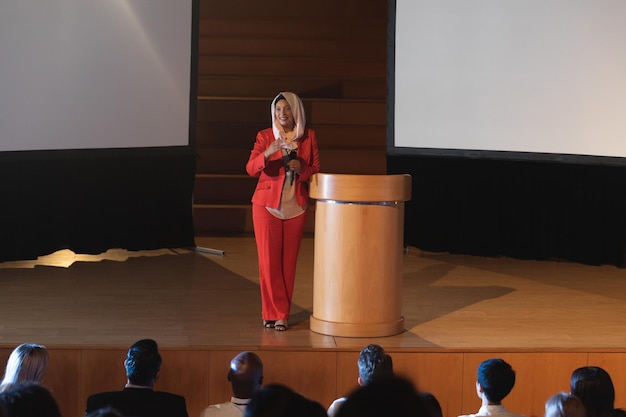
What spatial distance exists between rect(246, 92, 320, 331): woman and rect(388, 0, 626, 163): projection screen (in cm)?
211

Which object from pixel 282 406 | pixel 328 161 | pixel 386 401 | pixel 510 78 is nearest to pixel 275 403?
pixel 282 406

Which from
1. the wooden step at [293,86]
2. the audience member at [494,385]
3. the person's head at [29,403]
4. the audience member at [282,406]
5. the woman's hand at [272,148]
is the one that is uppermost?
the wooden step at [293,86]

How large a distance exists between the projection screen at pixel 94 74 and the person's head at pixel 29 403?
4.47m

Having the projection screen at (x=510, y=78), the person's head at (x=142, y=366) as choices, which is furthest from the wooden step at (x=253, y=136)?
the person's head at (x=142, y=366)

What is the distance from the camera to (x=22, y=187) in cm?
665

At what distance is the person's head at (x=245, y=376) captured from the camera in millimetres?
3125

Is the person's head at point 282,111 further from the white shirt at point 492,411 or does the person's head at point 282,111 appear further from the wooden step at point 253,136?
the wooden step at point 253,136

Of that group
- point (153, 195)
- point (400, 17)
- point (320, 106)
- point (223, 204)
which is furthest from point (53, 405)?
point (320, 106)

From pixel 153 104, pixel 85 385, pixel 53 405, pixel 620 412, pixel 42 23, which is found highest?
pixel 42 23

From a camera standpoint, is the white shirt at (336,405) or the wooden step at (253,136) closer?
the white shirt at (336,405)

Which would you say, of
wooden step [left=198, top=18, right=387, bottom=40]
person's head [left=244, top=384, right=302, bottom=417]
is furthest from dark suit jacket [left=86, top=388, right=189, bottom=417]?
wooden step [left=198, top=18, right=387, bottom=40]

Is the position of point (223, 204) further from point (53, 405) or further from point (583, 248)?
point (53, 405)

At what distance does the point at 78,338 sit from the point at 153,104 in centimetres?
310

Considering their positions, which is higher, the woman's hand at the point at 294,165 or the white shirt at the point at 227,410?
the woman's hand at the point at 294,165
